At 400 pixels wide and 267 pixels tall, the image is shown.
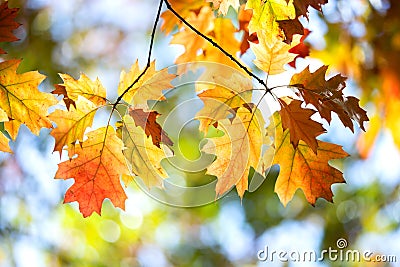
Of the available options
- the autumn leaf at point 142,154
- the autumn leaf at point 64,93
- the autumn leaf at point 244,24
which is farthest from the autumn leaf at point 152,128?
the autumn leaf at point 244,24

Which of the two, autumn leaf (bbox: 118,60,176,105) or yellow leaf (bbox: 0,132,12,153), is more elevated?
autumn leaf (bbox: 118,60,176,105)

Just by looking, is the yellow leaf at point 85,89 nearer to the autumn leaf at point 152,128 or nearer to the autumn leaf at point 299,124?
the autumn leaf at point 152,128

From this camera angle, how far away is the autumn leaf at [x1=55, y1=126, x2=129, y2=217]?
1.07m

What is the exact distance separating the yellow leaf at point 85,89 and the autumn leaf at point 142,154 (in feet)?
0.30

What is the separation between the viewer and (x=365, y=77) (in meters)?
2.87

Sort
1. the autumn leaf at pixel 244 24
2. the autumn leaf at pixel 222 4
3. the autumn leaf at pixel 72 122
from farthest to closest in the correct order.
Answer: the autumn leaf at pixel 244 24 < the autumn leaf at pixel 222 4 < the autumn leaf at pixel 72 122

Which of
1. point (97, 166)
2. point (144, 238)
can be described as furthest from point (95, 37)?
point (97, 166)

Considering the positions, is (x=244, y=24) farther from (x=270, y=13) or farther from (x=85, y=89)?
(x=85, y=89)

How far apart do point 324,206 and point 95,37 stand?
210cm

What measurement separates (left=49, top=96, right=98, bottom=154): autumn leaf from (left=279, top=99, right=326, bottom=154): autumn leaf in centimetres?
38

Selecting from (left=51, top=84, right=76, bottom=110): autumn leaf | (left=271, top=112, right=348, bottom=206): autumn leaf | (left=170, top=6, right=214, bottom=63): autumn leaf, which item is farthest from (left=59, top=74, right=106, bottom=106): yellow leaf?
(left=170, top=6, right=214, bottom=63): autumn leaf

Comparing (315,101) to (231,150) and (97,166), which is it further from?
(97,166)

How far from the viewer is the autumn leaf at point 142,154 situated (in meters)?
1.06

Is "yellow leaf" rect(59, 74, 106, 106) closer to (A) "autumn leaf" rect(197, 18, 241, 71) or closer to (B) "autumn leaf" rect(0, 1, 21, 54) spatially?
(B) "autumn leaf" rect(0, 1, 21, 54)
